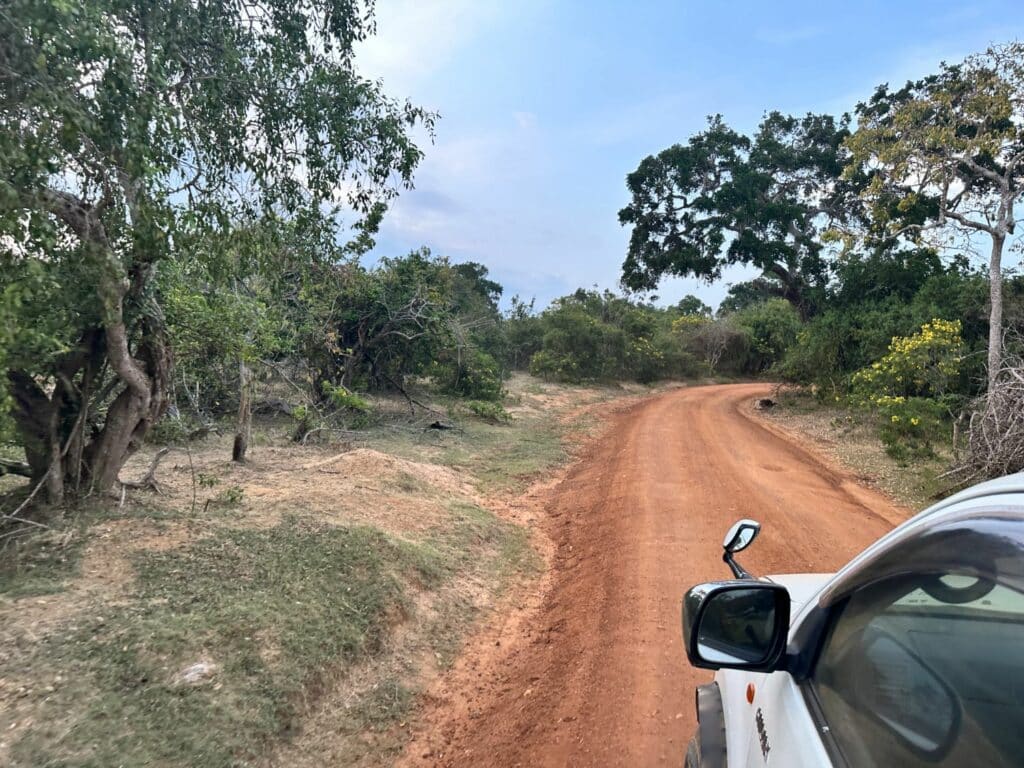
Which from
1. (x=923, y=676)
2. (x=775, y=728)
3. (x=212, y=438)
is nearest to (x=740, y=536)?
(x=775, y=728)

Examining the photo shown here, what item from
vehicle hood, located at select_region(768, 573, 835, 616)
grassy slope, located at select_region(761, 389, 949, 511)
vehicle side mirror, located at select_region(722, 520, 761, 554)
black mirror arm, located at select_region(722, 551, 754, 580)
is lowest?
grassy slope, located at select_region(761, 389, 949, 511)

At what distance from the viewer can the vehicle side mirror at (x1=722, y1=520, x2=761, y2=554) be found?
2.10 m

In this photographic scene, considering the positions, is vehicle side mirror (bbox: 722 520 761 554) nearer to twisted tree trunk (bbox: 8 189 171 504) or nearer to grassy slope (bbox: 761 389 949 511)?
twisted tree trunk (bbox: 8 189 171 504)

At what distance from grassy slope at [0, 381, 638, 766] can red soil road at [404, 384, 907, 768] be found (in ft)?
1.46

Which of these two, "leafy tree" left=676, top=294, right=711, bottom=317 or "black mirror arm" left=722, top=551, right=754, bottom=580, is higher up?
"leafy tree" left=676, top=294, right=711, bottom=317

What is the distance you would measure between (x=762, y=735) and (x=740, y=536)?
27.5 inches

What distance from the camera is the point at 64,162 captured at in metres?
3.70

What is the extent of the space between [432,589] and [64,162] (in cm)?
393

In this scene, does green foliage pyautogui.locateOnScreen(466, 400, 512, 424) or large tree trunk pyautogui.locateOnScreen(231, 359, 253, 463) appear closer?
large tree trunk pyautogui.locateOnScreen(231, 359, 253, 463)

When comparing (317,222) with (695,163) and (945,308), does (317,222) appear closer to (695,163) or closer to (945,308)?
(945,308)

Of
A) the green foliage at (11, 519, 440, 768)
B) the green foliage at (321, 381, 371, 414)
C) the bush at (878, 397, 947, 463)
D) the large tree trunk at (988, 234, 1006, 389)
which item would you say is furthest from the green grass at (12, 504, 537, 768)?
the large tree trunk at (988, 234, 1006, 389)

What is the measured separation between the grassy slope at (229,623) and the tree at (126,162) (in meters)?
1.02

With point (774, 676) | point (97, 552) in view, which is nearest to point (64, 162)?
point (97, 552)

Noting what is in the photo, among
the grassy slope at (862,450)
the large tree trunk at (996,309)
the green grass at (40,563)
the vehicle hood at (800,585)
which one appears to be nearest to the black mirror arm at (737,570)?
the vehicle hood at (800,585)
